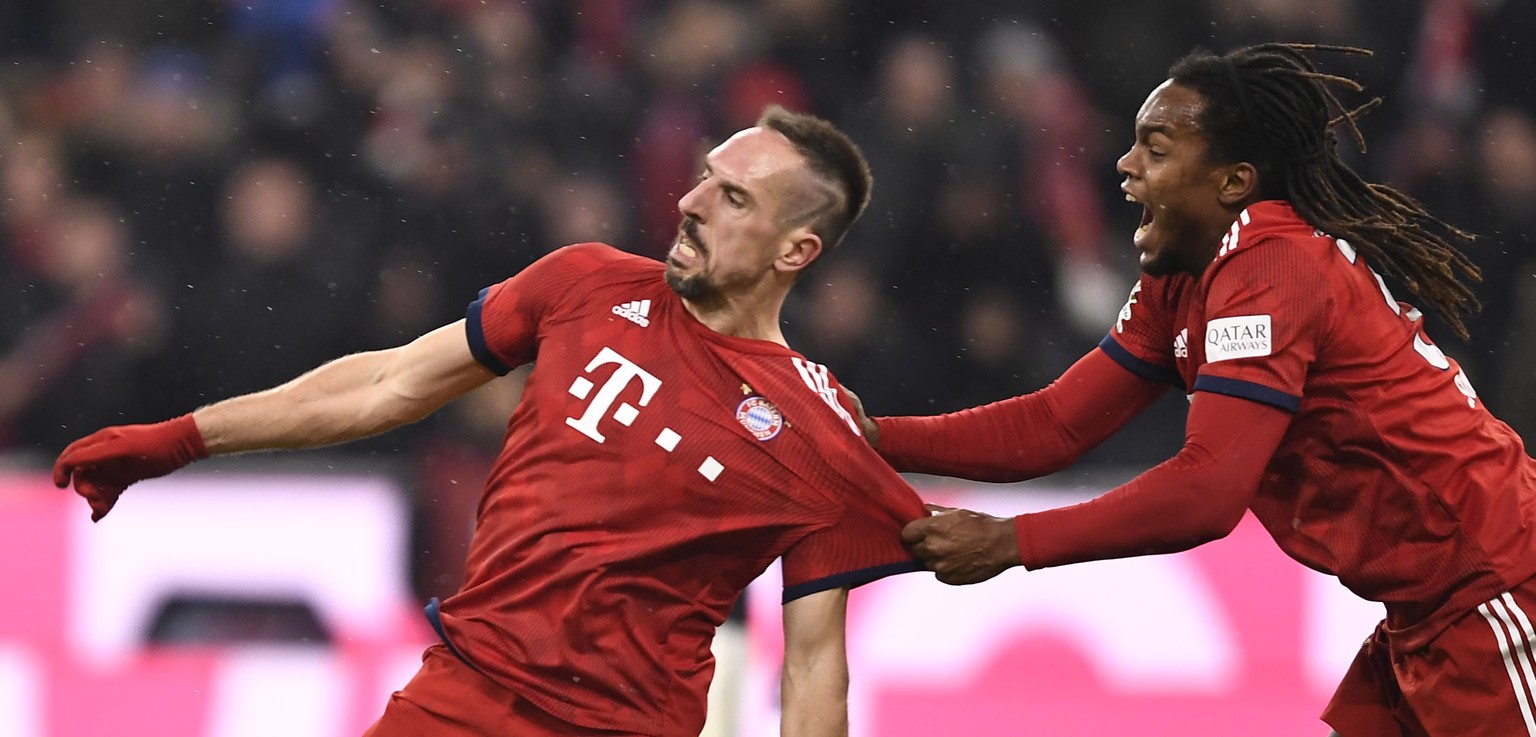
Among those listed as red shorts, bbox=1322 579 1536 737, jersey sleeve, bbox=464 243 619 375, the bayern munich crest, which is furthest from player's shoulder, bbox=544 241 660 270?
red shorts, bbox=1322 579 1536 737

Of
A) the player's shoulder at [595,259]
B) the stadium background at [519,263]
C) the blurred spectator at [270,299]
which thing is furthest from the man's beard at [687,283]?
the blurred spectator at [270,299]

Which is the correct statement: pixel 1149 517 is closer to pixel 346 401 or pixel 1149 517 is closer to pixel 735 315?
pixel 735 315

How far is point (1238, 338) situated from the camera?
353 centimetres

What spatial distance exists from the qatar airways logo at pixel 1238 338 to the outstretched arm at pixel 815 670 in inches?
31.4

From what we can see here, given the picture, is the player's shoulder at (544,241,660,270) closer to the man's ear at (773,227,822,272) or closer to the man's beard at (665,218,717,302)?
the man's beard at (665,218,717,302)

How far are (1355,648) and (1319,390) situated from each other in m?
2.23

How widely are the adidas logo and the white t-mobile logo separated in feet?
0.27

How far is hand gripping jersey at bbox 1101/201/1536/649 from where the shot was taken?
3531 millimetres

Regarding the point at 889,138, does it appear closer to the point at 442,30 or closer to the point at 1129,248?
the point at 1129,248

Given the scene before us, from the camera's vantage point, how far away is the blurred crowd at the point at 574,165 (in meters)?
6.65

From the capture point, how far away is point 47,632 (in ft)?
18.2

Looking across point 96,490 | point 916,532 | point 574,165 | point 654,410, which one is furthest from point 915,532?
point 574,165

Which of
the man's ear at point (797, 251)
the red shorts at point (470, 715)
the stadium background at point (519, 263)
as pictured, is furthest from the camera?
the stadium background at point (519, 263)

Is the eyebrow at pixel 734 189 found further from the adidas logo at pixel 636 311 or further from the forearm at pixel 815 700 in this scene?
the forearm at pixel 815 700
